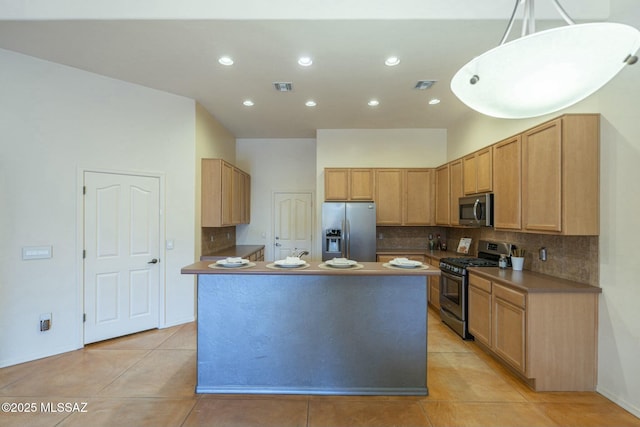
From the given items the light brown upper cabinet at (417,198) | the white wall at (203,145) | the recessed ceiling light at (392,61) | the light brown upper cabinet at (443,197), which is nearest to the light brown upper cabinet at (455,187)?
the light brown upper cabinet at (443,197)

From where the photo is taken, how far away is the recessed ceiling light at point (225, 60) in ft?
9.60

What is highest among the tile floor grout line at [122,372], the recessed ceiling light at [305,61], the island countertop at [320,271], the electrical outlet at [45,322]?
the recessed ceiling light at [305,61]

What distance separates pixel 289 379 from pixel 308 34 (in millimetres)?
3018

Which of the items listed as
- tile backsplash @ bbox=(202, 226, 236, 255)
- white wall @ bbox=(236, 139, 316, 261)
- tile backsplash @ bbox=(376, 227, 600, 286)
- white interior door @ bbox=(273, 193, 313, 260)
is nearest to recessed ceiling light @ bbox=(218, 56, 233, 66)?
tile backsplash @ bbox=(202, 226, 236, 255)

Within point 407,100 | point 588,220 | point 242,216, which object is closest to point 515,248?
point 588,220

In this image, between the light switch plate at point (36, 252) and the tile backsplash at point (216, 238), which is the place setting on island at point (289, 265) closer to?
the tile backsplash at point (216, 238)

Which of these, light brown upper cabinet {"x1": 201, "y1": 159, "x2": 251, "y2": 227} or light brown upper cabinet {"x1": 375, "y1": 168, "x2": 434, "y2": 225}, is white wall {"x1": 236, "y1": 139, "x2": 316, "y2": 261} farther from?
light brown upper cabinet {"x1": 375, "y1": 168, "x2": 434, "y2": 225}

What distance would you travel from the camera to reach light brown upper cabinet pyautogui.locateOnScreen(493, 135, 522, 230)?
296cm

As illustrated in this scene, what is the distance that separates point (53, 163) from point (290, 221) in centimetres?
377

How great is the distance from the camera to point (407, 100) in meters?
3.99

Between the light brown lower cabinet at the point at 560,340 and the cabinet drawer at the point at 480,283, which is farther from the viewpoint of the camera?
the cabinet drawer at the point at 480,283

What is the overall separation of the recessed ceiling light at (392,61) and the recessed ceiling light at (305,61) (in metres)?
0.79

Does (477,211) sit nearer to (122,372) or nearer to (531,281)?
(531,281)

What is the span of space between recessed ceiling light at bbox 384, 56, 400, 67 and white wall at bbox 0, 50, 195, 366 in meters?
2.90
